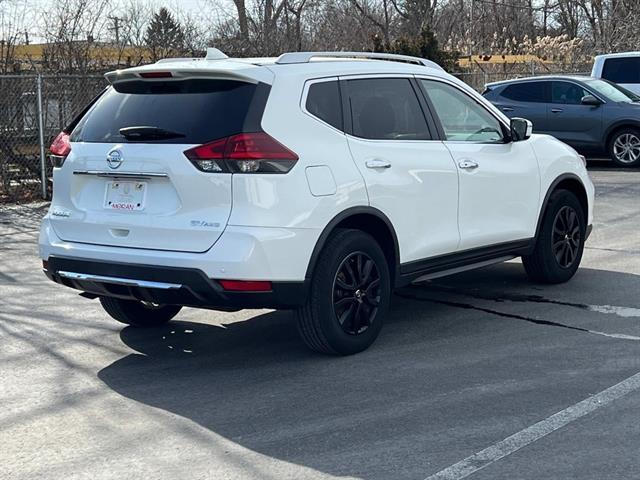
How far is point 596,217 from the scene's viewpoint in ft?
39.7

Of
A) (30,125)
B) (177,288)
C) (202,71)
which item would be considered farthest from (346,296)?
(30,125)

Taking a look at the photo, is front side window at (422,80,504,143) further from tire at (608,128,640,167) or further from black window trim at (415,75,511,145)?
tire at (608,128,640,167)

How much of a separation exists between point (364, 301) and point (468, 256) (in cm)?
116

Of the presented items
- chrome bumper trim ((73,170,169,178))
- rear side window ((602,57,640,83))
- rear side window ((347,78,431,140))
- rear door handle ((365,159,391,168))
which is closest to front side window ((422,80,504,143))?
rear side window ((347,78,431,140))

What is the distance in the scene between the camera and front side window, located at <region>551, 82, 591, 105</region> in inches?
706

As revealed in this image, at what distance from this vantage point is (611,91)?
59.6 feet

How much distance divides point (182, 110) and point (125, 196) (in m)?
0.60

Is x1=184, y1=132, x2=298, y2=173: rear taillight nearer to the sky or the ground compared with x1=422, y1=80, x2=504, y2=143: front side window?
nearer to the ground

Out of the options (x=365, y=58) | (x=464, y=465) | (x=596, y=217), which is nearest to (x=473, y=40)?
(x=596, y=217)

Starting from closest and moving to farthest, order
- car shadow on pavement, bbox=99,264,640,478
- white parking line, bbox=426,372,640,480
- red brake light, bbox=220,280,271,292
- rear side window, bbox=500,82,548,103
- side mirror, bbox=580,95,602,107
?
white parking line, bbox=426,372,640,480
car shadow on pavement, bbox=99,264,640,478
red brake light, bbox=220,280,271,292
side mirror, bbox=580,95,602,107
rear side window, bbox=500,82,548,103

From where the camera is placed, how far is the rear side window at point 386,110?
6488 millimetres

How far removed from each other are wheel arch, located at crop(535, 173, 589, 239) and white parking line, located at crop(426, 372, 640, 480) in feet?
7.82

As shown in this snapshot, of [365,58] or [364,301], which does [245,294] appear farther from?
[365,58]

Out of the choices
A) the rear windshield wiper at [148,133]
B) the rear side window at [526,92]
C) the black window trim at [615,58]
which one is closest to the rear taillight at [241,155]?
the rear windshield wiper at [148,133]
